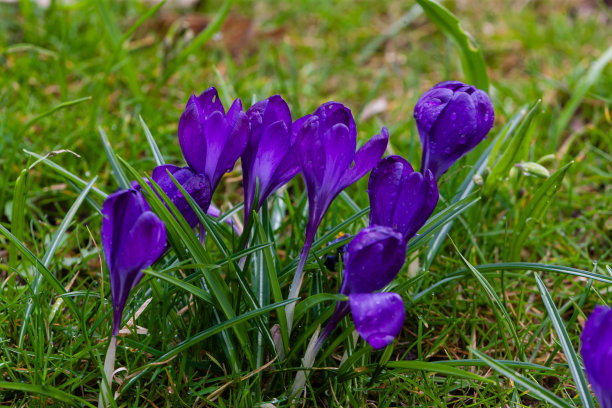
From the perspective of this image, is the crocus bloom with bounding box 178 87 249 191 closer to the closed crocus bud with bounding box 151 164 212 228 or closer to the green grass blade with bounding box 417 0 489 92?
the closed crocus bud with bounding box 151 164 212 228

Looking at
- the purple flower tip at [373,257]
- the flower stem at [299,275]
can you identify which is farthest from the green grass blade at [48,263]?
the purple flower tip at [373,257]

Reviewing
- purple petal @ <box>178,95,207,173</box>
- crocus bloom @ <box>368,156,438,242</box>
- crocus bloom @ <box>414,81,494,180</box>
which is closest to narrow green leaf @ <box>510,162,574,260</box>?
crocus bloom @ <box>414,81,494,180</box>

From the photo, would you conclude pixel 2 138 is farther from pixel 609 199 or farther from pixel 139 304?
pixel 609 199

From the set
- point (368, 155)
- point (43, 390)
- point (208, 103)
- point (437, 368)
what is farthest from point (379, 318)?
point (43, 390)

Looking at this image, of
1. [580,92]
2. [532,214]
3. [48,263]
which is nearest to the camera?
[48,263]

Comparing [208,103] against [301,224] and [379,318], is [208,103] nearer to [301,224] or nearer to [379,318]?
[379,318]

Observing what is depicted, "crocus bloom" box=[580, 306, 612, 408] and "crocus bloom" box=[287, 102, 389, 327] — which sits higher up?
"crocus bloom" box=[287, 102, 389, 327]
